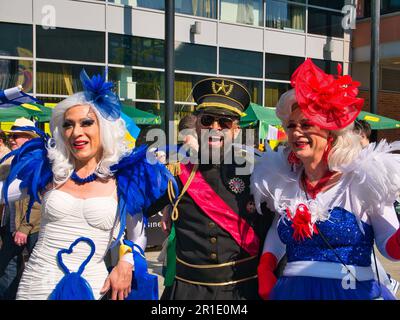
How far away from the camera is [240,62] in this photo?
13961mm

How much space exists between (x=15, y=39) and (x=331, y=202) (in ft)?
31.9

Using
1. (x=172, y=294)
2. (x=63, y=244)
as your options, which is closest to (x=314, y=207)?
(x=172, y=294)

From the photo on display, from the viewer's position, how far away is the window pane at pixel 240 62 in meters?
13.7

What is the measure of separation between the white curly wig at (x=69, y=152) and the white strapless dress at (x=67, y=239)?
126 mm

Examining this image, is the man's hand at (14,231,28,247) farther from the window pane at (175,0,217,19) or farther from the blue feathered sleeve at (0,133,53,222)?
the window pane at (175,0,217,19)

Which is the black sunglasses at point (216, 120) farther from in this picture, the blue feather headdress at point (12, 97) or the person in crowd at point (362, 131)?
the blue feather headdress at point (12, 97)

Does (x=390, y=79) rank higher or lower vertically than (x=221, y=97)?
higher

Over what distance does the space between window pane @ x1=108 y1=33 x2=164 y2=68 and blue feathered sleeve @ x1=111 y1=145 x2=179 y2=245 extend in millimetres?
9542

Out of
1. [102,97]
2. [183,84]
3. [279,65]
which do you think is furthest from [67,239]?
[279,65]

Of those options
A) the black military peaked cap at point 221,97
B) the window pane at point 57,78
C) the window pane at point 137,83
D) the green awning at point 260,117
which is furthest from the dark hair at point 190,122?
the window pane at point 137,83

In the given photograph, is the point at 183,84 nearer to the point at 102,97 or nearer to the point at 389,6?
the point at 389,6

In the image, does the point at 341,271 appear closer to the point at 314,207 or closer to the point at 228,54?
the point at 314,207
